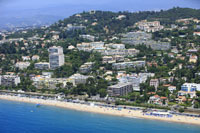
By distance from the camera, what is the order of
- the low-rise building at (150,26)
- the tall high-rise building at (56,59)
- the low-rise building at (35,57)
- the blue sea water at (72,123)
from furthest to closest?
the low-rise building at (150,26) < the low-rise building at (35,57) < the tall high-rise building at (56,59) < the blue sea water at (72,123)

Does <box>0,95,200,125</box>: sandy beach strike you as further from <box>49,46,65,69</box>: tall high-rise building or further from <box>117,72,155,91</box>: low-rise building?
<box>49,46,65,69</box>: tall high-rise building

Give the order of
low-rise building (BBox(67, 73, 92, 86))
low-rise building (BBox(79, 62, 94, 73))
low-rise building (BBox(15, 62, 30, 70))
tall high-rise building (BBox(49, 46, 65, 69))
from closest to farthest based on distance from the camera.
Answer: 1. low-rise building (BBox(67, 73, 92, 86))
2. low-rise building (BBox(79, 62, 94, 73))
3. tall high-rise building (BBox(49, 46, 65, 69))
4. low-rise building (BBox(15, 62, 30, 70))

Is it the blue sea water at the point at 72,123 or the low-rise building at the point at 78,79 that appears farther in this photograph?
the low-rise building at the point at 78,79

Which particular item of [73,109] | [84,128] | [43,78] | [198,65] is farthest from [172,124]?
[43,78]

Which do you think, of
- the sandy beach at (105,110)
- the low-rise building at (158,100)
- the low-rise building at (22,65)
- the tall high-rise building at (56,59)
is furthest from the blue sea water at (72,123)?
the low-rise building at (22,65)

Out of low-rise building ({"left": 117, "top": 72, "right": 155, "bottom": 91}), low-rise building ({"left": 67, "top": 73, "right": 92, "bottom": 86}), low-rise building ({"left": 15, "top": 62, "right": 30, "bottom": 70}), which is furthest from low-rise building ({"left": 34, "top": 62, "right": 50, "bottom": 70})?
low-rise building ({"left": 117, "top": 72, "right": 155, "bottom": 91})

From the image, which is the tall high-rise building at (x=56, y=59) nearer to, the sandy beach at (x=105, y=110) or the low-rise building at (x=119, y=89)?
the sandy beach at (x=105, y=110)
